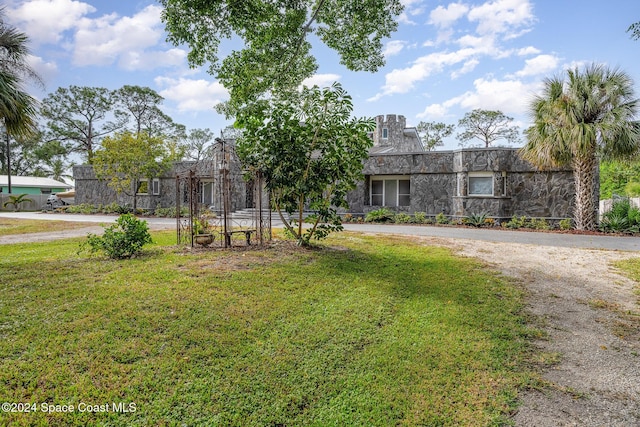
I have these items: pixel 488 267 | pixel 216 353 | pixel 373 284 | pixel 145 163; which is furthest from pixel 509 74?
pixel 145 163

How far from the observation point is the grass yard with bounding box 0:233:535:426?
287 cm

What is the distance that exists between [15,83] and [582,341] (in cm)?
1057

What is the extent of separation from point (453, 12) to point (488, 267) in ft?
23.4

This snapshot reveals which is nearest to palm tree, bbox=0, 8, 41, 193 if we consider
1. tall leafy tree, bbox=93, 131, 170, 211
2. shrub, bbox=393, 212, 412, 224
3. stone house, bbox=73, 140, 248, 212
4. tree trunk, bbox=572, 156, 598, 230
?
stone house, bbox=73, 140, 248, 212

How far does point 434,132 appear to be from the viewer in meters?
37.1

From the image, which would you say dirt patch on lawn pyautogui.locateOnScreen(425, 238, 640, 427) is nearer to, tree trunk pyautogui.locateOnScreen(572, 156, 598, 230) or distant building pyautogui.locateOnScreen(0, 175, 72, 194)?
tree trunk pyautogui.locateOnScreen(572, 156, 598, 230)

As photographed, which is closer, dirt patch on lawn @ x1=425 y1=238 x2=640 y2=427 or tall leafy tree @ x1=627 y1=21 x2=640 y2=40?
dirt patch on lawn @ x1=425 y1=238 x2=640 y2=427

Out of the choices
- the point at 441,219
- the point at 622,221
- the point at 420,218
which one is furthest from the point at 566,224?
the point at 420,218

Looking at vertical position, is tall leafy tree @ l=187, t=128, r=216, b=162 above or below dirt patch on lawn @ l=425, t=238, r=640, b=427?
above

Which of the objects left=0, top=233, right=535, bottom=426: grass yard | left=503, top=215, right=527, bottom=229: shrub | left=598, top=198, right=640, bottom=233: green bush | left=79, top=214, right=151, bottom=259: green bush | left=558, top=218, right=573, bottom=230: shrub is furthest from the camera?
left=503, top=215, right=527, bottom=229: shrub

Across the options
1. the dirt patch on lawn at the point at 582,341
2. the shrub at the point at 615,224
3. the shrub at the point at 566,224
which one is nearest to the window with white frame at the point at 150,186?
the dirt patch on lawn at the point at 582,341

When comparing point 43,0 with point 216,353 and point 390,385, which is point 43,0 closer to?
point 216,353

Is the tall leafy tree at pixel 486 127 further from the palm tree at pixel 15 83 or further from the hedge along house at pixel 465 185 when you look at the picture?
the palm tree at pixel 15 83

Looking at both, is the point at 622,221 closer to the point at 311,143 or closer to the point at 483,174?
the point at 483,174
